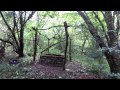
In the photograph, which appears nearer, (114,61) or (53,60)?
(114,61)

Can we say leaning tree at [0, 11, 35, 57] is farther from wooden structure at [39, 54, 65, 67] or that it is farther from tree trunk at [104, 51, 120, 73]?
tree trunk at [104, 51, 120, 73]

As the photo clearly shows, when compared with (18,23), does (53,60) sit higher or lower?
lower

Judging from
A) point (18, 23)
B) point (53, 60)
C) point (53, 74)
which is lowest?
point (53, 74)

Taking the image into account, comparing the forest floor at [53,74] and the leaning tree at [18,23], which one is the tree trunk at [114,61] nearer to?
the forest floor at [53,74]

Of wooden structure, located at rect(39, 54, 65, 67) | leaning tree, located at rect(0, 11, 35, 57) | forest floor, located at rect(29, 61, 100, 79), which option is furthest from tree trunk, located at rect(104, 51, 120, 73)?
leaning tree, located at rect(0, 11, 35, 57)

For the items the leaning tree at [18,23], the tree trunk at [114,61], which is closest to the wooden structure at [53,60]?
the tree trunk at [114,61]

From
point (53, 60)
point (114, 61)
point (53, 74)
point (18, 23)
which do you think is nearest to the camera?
point (53, 74)

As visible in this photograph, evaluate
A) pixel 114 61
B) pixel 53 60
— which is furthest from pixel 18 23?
pixel 114 61

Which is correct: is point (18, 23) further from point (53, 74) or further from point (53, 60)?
point (53, 74)

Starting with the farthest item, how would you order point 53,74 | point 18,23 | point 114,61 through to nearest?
point 18,23 < point 114,61 < point 53,74

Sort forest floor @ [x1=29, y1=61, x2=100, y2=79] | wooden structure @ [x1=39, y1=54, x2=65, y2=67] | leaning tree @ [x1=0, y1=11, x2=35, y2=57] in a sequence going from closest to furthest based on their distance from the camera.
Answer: forest floor @ [x1=29, y1=61, x2=100, y2=79] → wooden structure @ [x1=39, y1=54, x2=65, y2=67] → leaning tree @ [x1=0, y1=11, x2=35, y2=57]

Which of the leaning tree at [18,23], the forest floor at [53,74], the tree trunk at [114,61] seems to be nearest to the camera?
the forest floor at [53,74]
